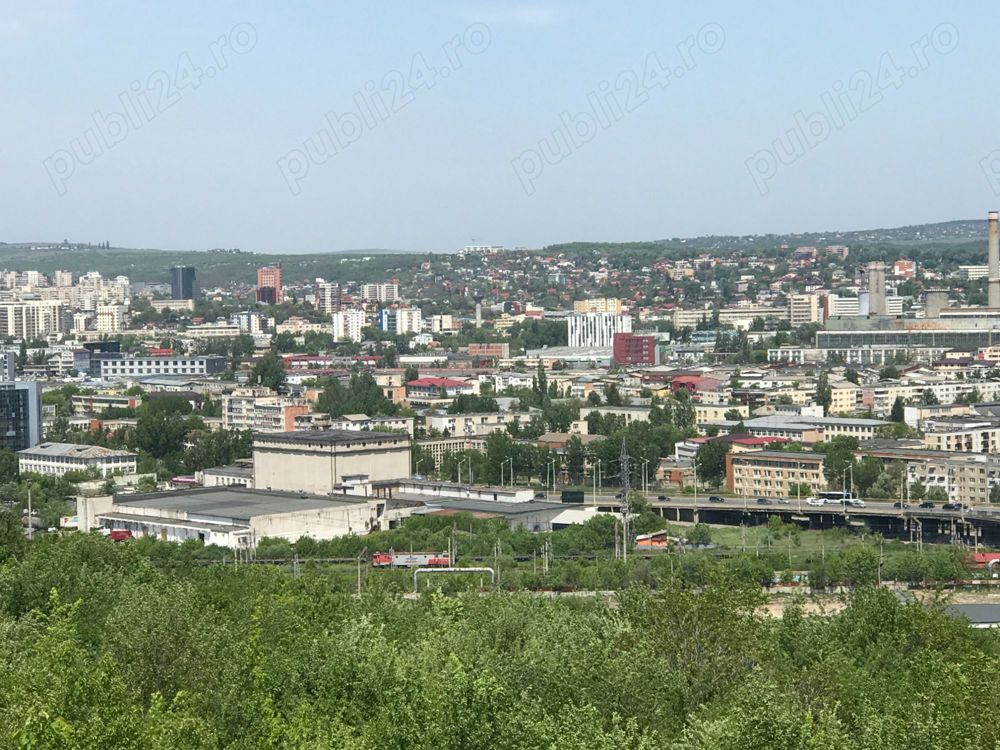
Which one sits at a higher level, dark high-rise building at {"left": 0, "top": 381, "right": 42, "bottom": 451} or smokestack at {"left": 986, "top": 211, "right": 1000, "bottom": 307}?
smokestack at {"left": 986, "top": 211, "right": 1000, "bottom": 307}

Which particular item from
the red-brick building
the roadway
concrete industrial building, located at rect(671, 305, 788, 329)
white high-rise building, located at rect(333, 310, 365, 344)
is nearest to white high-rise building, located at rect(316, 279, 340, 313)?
white high-rise building, located at rect(333, 310, 365, 344)

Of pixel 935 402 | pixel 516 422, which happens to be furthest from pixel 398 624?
pixel 935 402

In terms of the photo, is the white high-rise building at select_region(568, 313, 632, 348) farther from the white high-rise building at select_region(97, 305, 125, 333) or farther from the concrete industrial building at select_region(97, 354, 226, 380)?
the white high-rise building at select_region(97, 305, 125, 333)

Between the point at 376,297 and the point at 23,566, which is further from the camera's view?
the point at 376,297

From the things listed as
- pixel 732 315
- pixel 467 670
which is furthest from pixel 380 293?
pixel 467 670

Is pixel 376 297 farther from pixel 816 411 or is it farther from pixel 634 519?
pixel 634 519

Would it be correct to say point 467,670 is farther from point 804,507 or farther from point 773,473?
point 773,473
